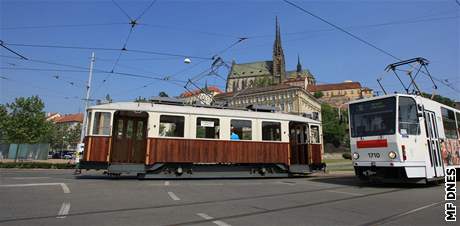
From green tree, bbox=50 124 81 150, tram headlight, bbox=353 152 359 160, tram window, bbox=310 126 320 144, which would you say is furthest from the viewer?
green tree, bbox=50 124 81 150

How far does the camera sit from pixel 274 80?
→ 419 ft

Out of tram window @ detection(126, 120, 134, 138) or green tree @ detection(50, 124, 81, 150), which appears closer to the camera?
tram window @ detection(126, 120, 134, 138)

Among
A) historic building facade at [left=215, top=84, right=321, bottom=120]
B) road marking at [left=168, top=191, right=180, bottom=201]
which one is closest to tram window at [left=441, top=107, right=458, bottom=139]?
road marking at [left=168, top=191, right=180, bottom=201]

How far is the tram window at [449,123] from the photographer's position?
48.5ft

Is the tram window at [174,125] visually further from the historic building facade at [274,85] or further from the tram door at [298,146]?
the historic building facade at [274,85]

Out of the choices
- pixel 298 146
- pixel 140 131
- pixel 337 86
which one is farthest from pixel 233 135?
pixel 337 86

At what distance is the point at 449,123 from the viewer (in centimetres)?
1525

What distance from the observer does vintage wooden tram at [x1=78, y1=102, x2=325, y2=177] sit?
14055mm

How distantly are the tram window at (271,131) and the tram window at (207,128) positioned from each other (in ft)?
7.85

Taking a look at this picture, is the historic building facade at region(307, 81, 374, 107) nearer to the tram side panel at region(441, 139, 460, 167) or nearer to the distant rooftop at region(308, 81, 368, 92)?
the distant rooftop at region(308, 81, 368, 92)

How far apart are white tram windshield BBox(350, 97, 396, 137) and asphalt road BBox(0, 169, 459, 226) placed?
2363mm

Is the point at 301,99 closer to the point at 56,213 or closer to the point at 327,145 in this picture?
the point at 327,145

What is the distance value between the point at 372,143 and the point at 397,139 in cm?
91

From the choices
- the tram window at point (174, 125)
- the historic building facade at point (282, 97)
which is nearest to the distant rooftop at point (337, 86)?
the historic building facade at point (282, 97)
